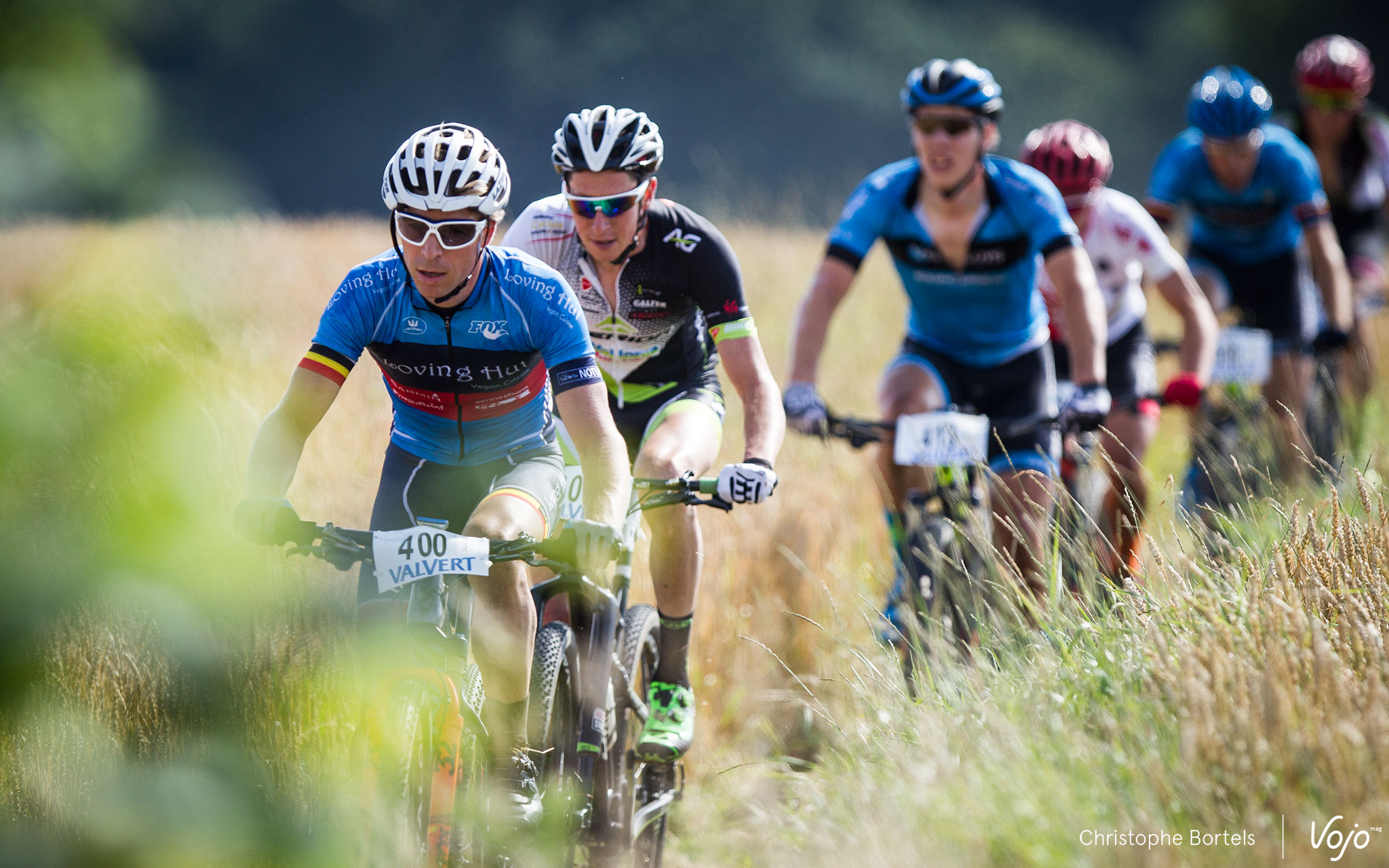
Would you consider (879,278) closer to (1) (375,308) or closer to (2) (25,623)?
(1) (375,308)

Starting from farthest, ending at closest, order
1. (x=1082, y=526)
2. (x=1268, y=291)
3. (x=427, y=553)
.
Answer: (x=1268, y=291), (x=1082, y=526), (x=427, y=553)

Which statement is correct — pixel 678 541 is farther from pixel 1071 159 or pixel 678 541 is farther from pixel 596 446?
pixel 1071 159

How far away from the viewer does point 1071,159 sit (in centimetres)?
553

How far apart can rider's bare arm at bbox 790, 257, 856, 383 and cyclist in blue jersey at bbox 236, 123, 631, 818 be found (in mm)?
1651

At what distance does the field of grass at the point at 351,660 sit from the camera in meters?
0.71

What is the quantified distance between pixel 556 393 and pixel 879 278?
11655 millimetres

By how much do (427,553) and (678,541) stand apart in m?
1.50

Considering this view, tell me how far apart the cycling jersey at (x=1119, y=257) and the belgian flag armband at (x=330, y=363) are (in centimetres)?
374

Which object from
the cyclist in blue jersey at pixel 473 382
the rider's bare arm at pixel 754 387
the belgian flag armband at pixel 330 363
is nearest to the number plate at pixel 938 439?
the rider's bare arm at pixel 754 387

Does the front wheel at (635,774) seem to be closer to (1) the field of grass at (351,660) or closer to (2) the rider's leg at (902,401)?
(1) the field of grass at (351,660)

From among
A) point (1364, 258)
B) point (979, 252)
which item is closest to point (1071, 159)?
point (979, 252)

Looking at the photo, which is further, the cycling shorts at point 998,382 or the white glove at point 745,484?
the cycling shorts at point 998,382

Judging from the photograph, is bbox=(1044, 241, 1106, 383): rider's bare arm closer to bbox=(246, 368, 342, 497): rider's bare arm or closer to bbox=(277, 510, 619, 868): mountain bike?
bbox=(277, 510, 619, 868): mountain bike

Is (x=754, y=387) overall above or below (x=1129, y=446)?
above
